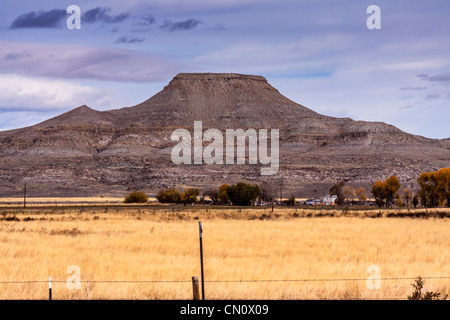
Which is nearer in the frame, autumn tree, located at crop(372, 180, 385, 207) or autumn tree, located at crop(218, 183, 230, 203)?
autumn tree, located at crop(372, 180, 385, 207)

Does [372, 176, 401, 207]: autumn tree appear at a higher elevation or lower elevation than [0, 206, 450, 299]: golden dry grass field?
higher

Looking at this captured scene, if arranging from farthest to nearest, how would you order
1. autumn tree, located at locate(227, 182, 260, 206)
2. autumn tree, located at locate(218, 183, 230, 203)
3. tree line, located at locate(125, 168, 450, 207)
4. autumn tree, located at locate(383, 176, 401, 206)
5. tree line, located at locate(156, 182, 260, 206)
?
autumn tree, located at locate(218, 183, 230, 203) → tree line, located at locate(156, 182, 260, 206) → autumn tree, located at locate(227, 182, 260, 206) → autumn tree, located at locate(383, 176, 401, 206) → tree line, located at locate(125, 168, 450, 207)

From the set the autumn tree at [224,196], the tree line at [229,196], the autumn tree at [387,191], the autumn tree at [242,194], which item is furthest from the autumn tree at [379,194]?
the autumn tree at [224,196]

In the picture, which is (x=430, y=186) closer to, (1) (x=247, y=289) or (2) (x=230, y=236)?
(2) (x=230, y=236)

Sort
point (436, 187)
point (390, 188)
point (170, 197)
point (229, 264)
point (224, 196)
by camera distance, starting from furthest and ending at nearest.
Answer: point (170, 197)
point (224, 196)
point (390, 188)
point (436, 187)
point (229, 264)

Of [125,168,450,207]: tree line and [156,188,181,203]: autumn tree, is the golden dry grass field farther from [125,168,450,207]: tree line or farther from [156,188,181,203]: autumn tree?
[156,188,181,203]: autumn tree

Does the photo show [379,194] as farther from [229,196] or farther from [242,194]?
[229,196]

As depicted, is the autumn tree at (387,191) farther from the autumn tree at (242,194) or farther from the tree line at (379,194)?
the autumn tree at (242,194)

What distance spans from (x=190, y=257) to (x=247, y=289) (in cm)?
777

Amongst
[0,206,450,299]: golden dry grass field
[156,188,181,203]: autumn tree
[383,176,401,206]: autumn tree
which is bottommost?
[0,206,450,299]: golden dry grass field

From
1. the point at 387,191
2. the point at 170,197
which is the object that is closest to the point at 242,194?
the point at 170,197

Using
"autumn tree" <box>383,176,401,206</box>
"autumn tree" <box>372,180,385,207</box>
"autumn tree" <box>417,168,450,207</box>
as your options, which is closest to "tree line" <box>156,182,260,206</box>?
"autumn tree" <box>372,180,385,207</box>

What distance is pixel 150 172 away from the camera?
168375 mm

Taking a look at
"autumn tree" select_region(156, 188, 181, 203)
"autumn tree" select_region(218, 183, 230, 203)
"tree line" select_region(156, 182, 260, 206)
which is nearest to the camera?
"tree line" select_region(156, 182, 260, 206)
